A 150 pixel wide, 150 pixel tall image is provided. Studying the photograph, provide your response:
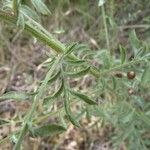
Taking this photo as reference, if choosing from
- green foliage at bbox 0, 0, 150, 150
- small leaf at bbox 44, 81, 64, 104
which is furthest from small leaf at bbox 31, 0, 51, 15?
small leaf at bbox 44, 81, 64, 104

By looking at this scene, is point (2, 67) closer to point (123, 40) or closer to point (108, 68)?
point (123, 40)

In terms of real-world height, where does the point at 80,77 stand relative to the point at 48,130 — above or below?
above

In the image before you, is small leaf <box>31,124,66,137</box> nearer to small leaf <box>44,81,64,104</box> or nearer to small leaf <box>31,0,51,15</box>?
small leaf <box>44,81,64,104</box>

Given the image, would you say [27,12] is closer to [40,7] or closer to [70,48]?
[40,7]

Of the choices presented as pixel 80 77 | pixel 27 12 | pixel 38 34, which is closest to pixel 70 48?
pixel 38 34

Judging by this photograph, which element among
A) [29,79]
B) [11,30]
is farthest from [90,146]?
[11,30]

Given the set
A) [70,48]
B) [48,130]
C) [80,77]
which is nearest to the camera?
[48,130]

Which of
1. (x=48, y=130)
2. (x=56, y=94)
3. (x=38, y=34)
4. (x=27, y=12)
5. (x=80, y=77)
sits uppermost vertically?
(x=27, y=12)

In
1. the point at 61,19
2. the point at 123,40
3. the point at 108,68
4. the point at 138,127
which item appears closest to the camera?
the point at 108,68
